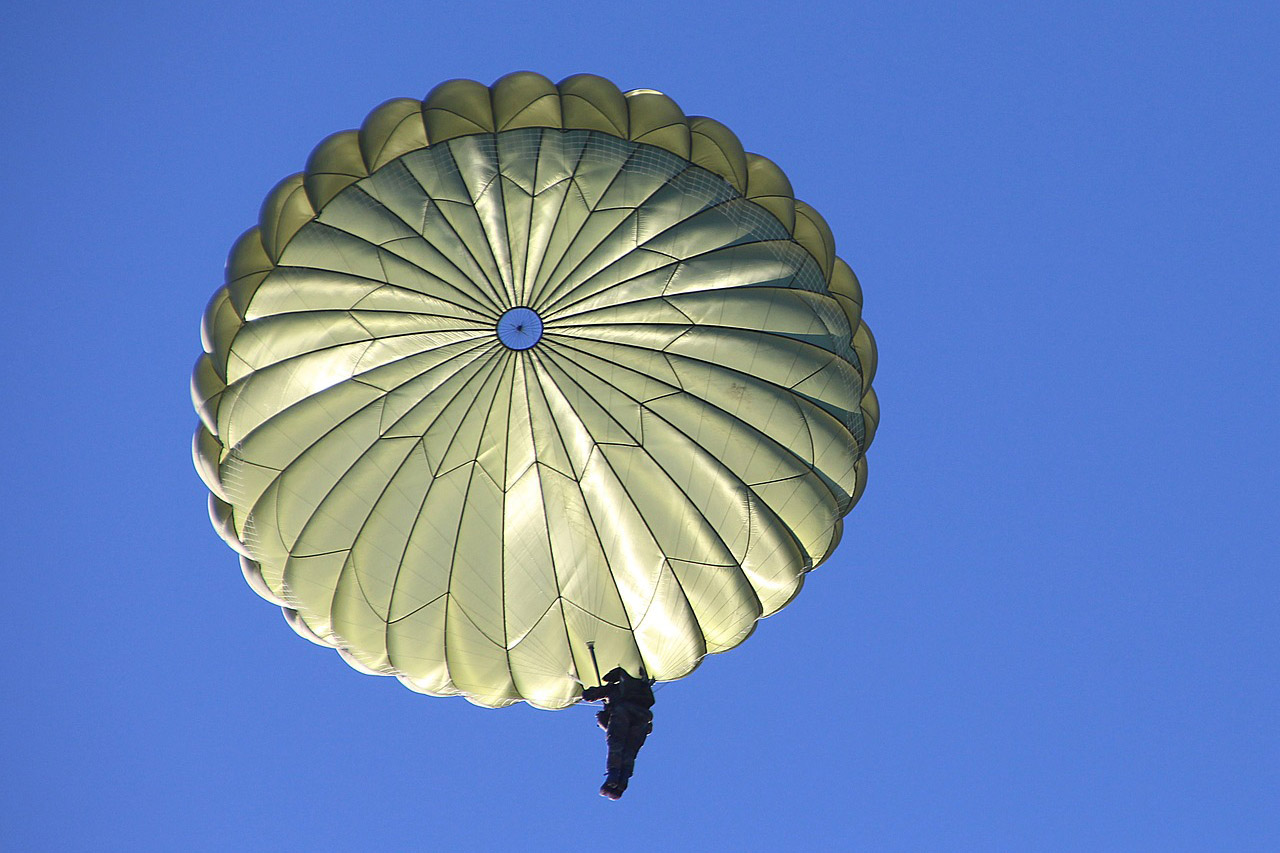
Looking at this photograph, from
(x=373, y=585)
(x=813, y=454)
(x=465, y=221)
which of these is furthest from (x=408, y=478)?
(x=813, y=454)

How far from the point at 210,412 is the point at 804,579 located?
8.50 m

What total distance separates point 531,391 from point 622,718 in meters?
4.63

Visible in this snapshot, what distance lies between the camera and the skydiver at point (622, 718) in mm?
22766

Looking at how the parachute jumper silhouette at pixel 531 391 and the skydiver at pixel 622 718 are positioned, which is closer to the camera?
the parachute jumper silhouette at pixel 531 391

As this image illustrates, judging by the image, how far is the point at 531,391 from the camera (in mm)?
23141

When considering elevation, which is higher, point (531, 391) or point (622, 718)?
point (531, 391)

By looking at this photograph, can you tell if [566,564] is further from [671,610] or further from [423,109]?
[423,109]

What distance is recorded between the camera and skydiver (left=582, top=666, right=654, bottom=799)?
896 inches

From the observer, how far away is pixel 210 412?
891 inches

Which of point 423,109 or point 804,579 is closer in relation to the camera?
point 423,109

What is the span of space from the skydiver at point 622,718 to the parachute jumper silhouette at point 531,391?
30 centimetres

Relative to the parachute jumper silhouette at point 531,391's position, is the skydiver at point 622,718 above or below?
below

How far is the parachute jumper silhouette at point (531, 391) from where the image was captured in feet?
73.2

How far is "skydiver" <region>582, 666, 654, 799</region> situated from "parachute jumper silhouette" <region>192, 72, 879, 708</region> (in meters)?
0.30
